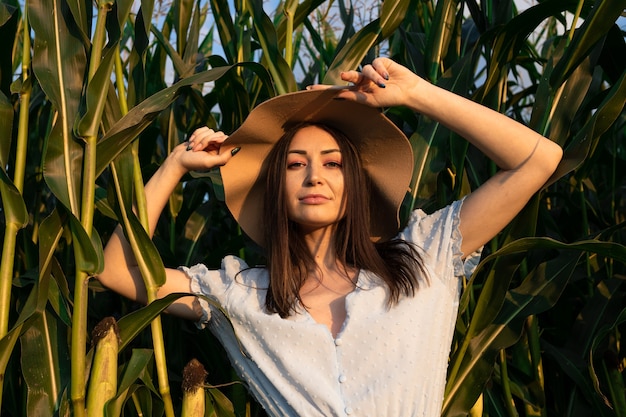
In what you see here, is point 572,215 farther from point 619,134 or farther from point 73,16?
point 73,16

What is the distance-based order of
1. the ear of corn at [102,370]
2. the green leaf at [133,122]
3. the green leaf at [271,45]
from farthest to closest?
the green leaf at [271,45] → the green leaf at [133,122] → the ear of corn at [102,370]

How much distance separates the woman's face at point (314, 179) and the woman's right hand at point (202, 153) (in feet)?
0.53

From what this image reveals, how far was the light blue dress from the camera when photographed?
5.78 feet

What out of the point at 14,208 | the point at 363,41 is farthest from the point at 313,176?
the point at 14,208

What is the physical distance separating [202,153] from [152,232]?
0.21 metres

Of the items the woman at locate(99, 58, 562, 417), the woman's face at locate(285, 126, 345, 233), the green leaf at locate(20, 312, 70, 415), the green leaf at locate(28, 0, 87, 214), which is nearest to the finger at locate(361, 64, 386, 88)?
the woman at locate(99, 58, 562, 417)

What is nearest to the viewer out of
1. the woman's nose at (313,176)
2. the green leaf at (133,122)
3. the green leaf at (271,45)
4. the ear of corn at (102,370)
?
the ear of corn at (102,370)

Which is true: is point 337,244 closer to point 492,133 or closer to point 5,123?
point 492,133

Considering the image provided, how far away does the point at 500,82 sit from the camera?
2115mm

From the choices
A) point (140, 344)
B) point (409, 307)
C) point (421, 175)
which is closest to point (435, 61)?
point (421, 175)

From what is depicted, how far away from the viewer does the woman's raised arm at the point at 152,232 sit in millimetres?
1909

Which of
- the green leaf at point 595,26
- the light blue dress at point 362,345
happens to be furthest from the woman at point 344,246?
the green leaf at point 595,26

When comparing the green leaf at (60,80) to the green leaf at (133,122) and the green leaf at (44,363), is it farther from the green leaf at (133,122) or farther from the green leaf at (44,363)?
the green leaf at (44,363)

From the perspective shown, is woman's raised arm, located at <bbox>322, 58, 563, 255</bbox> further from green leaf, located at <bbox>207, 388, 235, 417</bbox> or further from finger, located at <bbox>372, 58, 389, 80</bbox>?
green leaf, located at <bbox>207, 388, 235, 417</bbox>
